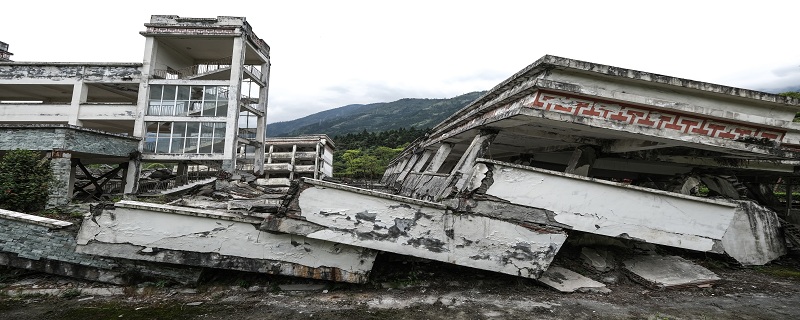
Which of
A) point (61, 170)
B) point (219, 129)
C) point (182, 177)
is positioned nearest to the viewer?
point (61, 170)

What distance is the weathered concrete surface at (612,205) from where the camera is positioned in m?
4.43

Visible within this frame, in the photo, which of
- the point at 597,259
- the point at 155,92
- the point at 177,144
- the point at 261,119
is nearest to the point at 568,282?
the point at 597,259

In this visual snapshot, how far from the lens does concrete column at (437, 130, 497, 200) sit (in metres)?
4.64

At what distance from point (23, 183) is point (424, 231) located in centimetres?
798

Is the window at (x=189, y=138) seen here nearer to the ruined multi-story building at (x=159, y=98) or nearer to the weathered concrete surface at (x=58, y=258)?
the ruined multi-story building at (x=159, y=98)

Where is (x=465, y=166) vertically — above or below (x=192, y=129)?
below

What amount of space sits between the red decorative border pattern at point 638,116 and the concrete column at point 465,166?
119cm

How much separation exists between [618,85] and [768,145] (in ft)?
8.11

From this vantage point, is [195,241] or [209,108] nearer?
[195,241]

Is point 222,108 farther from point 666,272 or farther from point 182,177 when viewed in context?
point 666,272

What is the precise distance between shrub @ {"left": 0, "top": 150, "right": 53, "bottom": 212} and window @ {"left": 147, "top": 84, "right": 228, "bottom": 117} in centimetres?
794

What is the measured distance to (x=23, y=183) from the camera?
6.79m

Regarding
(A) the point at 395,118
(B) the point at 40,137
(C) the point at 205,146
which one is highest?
(A) the point at 395,118

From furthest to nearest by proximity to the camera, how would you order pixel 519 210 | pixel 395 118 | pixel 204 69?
pixel 395 118, pixel 204 69, pixel 519 210
